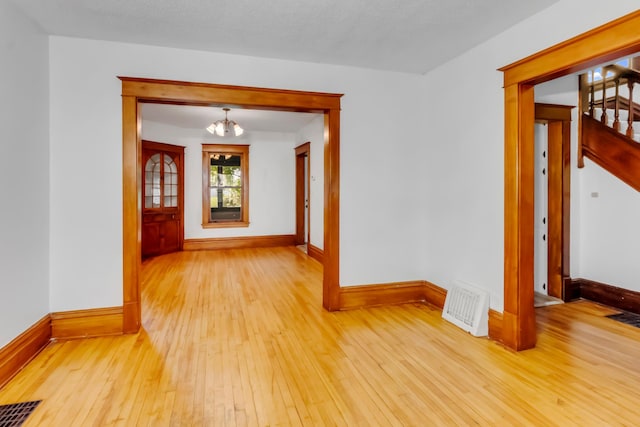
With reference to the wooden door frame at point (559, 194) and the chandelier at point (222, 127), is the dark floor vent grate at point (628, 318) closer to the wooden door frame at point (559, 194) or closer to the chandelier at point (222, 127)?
the wooden door frame at point (559, 194)

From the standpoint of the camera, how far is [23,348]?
2641 millimetres

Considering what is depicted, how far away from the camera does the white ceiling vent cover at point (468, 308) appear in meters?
3.21

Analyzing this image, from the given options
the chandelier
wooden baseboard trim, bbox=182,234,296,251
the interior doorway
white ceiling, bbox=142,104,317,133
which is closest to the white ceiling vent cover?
white ceiling, bbox=142,104,317,133

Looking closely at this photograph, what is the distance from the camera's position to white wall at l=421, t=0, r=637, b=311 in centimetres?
280

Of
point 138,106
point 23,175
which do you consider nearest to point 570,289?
point 138,106

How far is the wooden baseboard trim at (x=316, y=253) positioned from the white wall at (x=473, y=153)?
2.67 meters

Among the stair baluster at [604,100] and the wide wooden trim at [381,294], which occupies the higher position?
the stair baluster at [604,100]

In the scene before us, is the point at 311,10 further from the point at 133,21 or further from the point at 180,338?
the point at 180,338

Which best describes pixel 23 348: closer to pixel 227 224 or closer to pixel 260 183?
pixel 227 224

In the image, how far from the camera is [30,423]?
1.97 metres

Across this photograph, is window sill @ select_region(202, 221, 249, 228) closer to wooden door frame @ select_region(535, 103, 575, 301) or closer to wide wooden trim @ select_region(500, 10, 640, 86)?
wooden door frame @ select_region(535, 103, 575, 301)

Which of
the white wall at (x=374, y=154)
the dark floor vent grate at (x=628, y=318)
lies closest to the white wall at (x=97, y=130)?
the white wall at (x=374, y=154)

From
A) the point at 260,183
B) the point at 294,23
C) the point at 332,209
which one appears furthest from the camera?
the point at 260,183

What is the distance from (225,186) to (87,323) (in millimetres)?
5319
